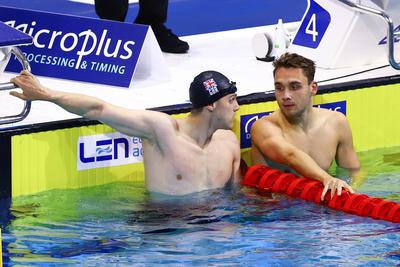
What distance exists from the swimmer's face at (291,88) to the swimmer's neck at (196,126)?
46cm

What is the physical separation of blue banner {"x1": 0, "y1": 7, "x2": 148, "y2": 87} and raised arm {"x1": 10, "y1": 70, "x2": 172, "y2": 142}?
0.96 meters

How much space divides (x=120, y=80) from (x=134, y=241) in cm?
175

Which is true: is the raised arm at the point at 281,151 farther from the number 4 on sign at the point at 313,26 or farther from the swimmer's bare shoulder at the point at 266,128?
the number 4 on sign at the point at 313,26

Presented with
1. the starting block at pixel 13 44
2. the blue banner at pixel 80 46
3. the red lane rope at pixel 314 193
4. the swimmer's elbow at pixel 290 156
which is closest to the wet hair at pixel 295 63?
the swimmer's elbow at pixel 290 156

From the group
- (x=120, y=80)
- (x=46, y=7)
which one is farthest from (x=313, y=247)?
(x=46, y=7)

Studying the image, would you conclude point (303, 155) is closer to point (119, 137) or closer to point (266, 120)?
point (266, 120)

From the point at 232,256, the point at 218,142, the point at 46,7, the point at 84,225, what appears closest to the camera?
the point at 232,256

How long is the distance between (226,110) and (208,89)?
17 cm

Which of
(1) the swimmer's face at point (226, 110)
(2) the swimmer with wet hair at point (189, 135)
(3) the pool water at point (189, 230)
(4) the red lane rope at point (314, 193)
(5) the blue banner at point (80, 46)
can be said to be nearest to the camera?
(3) the pool water at point (189, 230)

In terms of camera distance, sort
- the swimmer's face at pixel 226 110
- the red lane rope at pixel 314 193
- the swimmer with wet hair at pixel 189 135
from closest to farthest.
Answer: the red lane rope at pixel 314 193, the swimmer with wet hair at pixel 189 135, the swimmer's face at pixel 226 110

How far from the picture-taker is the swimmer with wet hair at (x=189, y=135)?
795 centimetres

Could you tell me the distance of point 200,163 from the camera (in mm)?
8227

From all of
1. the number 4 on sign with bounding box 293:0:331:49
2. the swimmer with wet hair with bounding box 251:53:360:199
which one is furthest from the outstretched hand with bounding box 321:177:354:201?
the number 4 on sign with bounding box 293:0:331:49

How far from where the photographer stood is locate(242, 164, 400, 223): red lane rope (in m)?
7.73
